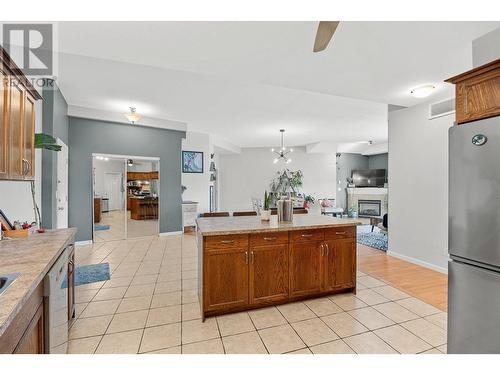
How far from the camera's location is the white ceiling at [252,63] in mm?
2152

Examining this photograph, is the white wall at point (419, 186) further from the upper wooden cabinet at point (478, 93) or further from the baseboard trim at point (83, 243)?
the baseboard trim at point (83, 243)

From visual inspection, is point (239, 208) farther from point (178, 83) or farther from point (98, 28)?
point (98, 28)

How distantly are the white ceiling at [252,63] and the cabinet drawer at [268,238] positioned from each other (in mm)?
1858

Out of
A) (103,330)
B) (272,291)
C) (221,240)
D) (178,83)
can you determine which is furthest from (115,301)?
(178,83)

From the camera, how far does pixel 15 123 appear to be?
5.82 feet

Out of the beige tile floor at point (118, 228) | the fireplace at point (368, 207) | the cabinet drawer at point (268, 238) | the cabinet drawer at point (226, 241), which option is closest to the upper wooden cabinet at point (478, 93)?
the cabinet drawer at point (268, 238)

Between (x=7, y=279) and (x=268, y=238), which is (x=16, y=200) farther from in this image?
(x=268, y=238)

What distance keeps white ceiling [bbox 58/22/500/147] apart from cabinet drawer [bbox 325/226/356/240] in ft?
6.08

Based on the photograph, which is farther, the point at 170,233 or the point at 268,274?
the point at 170,233

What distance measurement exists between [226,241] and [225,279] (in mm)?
364

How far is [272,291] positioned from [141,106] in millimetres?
4446

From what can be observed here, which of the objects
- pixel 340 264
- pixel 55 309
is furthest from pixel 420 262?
pixel 55 309

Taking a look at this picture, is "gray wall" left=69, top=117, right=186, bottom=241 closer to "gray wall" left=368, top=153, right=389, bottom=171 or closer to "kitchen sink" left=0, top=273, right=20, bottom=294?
"kitchen sink" left=0, top=273, right=20, bottom=294

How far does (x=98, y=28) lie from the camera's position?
2.10 meters
